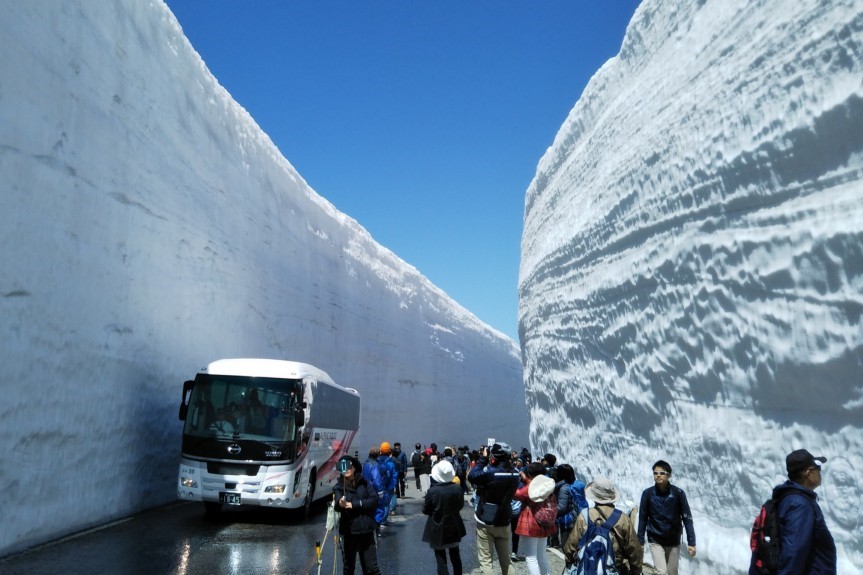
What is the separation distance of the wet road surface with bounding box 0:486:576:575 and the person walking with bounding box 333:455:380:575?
1.41m

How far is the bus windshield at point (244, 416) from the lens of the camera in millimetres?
10781

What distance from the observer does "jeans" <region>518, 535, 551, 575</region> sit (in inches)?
248

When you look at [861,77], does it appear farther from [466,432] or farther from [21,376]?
[466,432]

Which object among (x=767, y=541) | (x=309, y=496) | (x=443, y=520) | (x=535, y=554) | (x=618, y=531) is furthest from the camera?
(x=309, y=496)

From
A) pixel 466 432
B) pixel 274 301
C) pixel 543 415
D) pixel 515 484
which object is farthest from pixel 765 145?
pixel 466 432

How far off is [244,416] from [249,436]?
0.36 meters

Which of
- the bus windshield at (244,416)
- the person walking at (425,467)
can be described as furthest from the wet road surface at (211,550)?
the person walking at (425,467)

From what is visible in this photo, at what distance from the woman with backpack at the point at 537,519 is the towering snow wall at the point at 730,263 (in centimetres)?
175

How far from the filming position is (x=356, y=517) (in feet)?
20.3

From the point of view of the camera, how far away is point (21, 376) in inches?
329

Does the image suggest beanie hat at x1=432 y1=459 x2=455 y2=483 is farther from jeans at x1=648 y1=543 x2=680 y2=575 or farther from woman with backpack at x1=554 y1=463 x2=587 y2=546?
jeans at x1=648 y1=543 x2=680 y2=575

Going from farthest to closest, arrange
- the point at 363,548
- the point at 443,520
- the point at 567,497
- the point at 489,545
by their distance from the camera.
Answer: the point at 567,497 < the point at 489,545 < the point at 363,548 < the point at 443,520

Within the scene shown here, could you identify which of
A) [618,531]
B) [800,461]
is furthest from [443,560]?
[800,461]

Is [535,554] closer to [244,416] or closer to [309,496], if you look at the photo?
[244,416]
